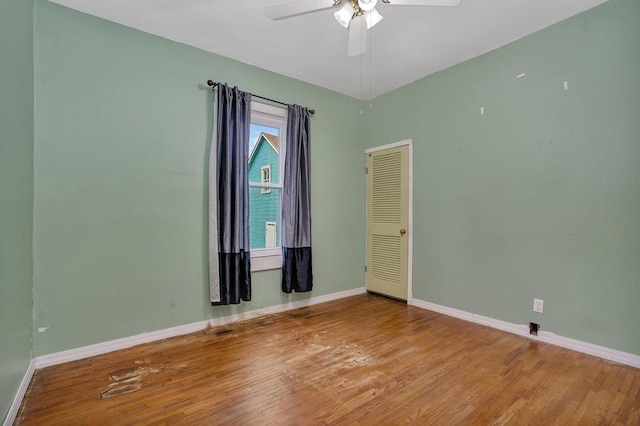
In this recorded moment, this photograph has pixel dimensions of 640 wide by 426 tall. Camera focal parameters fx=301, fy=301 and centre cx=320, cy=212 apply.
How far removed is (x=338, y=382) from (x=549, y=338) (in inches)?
76.8

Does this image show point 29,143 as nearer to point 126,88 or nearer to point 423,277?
point 126,88

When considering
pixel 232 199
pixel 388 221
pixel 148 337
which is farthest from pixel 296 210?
pixel 148 337

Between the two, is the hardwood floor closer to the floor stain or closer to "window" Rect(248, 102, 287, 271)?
the floor stain

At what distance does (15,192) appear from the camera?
1781 millimetres

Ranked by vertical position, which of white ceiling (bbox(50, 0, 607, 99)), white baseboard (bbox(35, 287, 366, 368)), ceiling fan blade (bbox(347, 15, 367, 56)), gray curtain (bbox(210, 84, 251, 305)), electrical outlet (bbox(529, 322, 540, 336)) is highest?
white ceiling (bbox(50, 0, 607, 99))

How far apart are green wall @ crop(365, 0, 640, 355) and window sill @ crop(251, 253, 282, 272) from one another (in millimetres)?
1694

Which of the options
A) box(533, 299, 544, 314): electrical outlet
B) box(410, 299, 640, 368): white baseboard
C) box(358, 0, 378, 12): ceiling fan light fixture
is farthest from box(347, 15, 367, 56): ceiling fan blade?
box(410, 299, 640, 368): white baseboard

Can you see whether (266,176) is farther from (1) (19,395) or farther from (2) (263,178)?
(1) (19,395)

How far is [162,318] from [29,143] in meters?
1.68

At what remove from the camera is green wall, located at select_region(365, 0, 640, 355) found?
89.7 inches

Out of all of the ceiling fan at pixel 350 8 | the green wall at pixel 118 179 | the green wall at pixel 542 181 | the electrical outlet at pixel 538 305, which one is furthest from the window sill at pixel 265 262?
the electrical outlet at pixel 538 305

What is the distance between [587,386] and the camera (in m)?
1.96

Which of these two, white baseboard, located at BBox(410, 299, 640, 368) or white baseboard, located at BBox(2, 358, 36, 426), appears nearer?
white baseboard, located at BBox(2, 358, 36, 426)

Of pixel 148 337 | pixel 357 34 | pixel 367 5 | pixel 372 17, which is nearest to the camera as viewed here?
pixel 367 5
